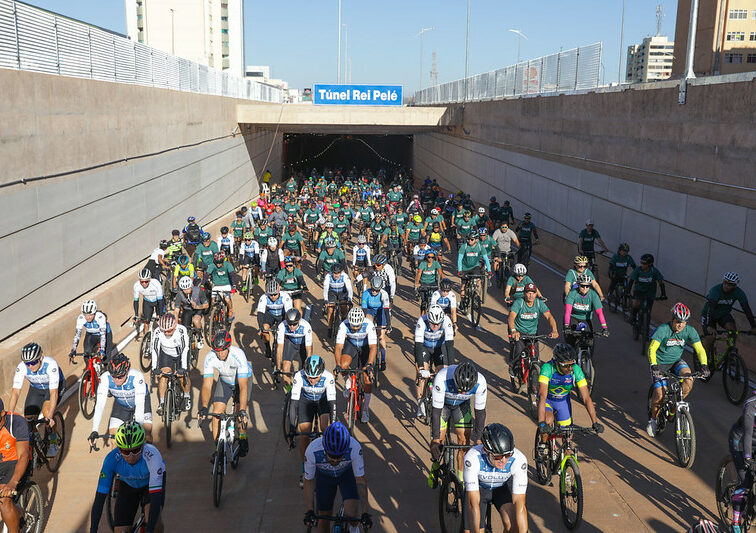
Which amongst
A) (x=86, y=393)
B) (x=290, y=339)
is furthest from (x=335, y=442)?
(x=86, y=393)

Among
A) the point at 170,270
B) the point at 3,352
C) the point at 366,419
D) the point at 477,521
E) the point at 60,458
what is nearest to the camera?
the point at 477,521

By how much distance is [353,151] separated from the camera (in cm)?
7219

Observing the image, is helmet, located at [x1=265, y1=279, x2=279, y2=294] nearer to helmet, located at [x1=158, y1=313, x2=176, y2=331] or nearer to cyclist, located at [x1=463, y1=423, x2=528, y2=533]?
helmet, located at [x1=158, y1=313, x2=176, y2=331]

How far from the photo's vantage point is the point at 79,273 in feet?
47.4

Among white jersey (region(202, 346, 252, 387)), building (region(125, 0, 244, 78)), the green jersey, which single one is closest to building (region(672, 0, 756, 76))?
the green jersey

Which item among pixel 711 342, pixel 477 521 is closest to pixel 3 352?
pixel 477 521

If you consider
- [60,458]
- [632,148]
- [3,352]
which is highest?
[632,148]

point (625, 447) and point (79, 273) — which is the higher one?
point (79, 273)

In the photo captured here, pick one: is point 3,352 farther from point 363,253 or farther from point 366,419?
point 363,253

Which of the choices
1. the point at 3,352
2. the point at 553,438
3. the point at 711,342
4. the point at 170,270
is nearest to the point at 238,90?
the point at 170,270

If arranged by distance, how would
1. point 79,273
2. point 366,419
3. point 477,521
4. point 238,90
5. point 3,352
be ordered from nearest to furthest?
point 477,521
point 366,419
point 3,352
point 79,273
point 238,90

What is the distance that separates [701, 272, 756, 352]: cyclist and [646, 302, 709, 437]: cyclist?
7.13 feet

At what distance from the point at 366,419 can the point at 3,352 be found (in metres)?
5.55

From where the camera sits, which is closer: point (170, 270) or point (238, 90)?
point (170, 270)
